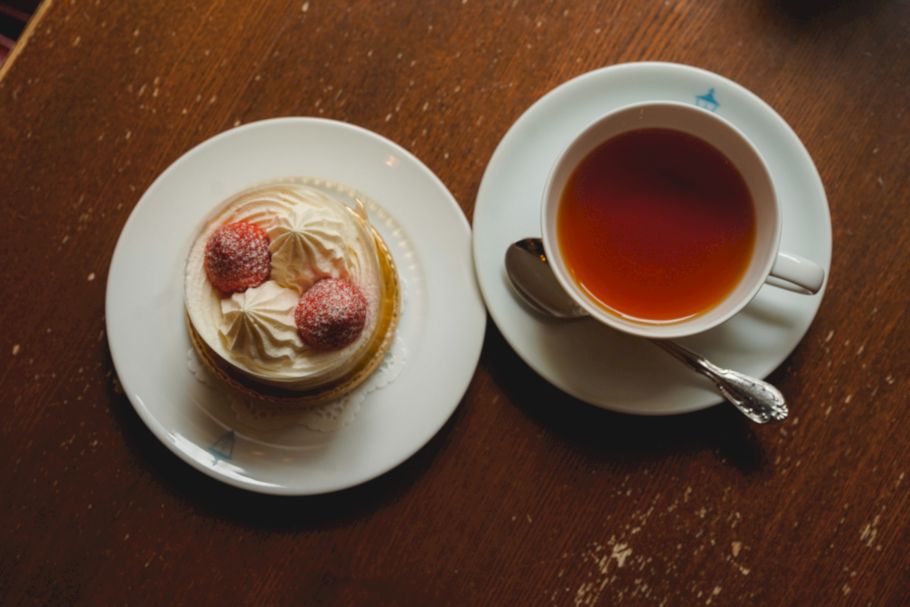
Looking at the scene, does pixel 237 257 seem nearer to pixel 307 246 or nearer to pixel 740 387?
pixel 307 246

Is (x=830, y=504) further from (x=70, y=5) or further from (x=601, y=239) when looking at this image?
(x=70, y=5)

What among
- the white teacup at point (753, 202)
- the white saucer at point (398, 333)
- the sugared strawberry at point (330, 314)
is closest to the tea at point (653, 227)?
the white teacup at point (753, 202)

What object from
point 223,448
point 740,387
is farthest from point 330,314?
point 740,387

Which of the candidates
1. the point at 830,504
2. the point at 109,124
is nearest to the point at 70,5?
the point at 109,124

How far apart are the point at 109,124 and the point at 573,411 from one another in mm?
733

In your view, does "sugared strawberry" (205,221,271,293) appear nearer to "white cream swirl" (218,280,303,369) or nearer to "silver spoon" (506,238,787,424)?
"white cream swirl" (218,280,303,369)

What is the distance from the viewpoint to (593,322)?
2.93 ft

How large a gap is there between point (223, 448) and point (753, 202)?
70 cm

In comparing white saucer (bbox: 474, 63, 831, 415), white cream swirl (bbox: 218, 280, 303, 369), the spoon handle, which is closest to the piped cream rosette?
white cream swirl (bbox: 218, 280, 303, 369)

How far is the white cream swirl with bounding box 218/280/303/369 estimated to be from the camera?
0.78 m

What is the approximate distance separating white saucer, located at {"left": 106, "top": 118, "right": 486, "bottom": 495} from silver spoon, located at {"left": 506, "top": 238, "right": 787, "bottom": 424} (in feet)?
0.20

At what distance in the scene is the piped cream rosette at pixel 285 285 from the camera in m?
0.79

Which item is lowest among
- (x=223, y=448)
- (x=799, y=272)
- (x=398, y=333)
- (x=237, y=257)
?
(x=223, y=448)

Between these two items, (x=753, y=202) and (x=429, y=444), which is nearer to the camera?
(x=753, y=202)
